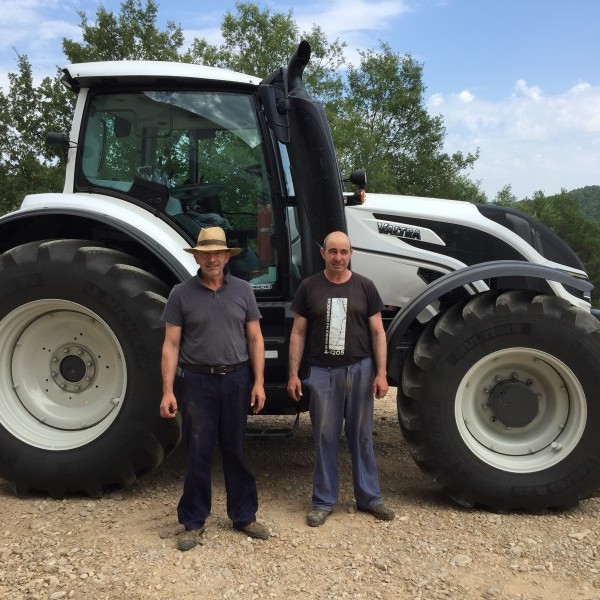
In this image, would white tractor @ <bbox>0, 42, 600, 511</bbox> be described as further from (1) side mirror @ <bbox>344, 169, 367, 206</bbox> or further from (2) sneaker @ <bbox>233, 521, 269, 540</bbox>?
(2) sneaker @ <bbox>233, 521, 269, 540</bbox>

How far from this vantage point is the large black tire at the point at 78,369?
138 inches

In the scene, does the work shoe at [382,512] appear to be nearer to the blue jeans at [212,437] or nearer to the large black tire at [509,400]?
the large black tire at [509,400]

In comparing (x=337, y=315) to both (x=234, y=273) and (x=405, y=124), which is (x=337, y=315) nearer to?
(x=234, y=273)

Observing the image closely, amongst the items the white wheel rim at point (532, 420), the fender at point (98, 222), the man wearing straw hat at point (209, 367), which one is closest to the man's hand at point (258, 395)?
the man wearing straw hat at point (209, 367)

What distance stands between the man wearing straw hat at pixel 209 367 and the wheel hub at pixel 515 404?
56.7 inches

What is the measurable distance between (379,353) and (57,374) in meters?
1.98

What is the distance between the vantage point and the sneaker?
311cm

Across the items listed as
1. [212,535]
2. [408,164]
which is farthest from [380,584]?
[408,164]

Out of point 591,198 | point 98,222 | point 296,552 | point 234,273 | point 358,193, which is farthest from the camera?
point 591,198

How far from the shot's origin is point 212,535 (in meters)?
3.14

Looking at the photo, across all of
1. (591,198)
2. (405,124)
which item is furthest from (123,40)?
(591,198)

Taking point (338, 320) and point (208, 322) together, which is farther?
point (338, 320)

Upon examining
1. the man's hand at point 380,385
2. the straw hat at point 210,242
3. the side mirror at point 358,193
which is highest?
the side mirror at point 358,193

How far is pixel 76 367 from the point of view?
3.76 metres
